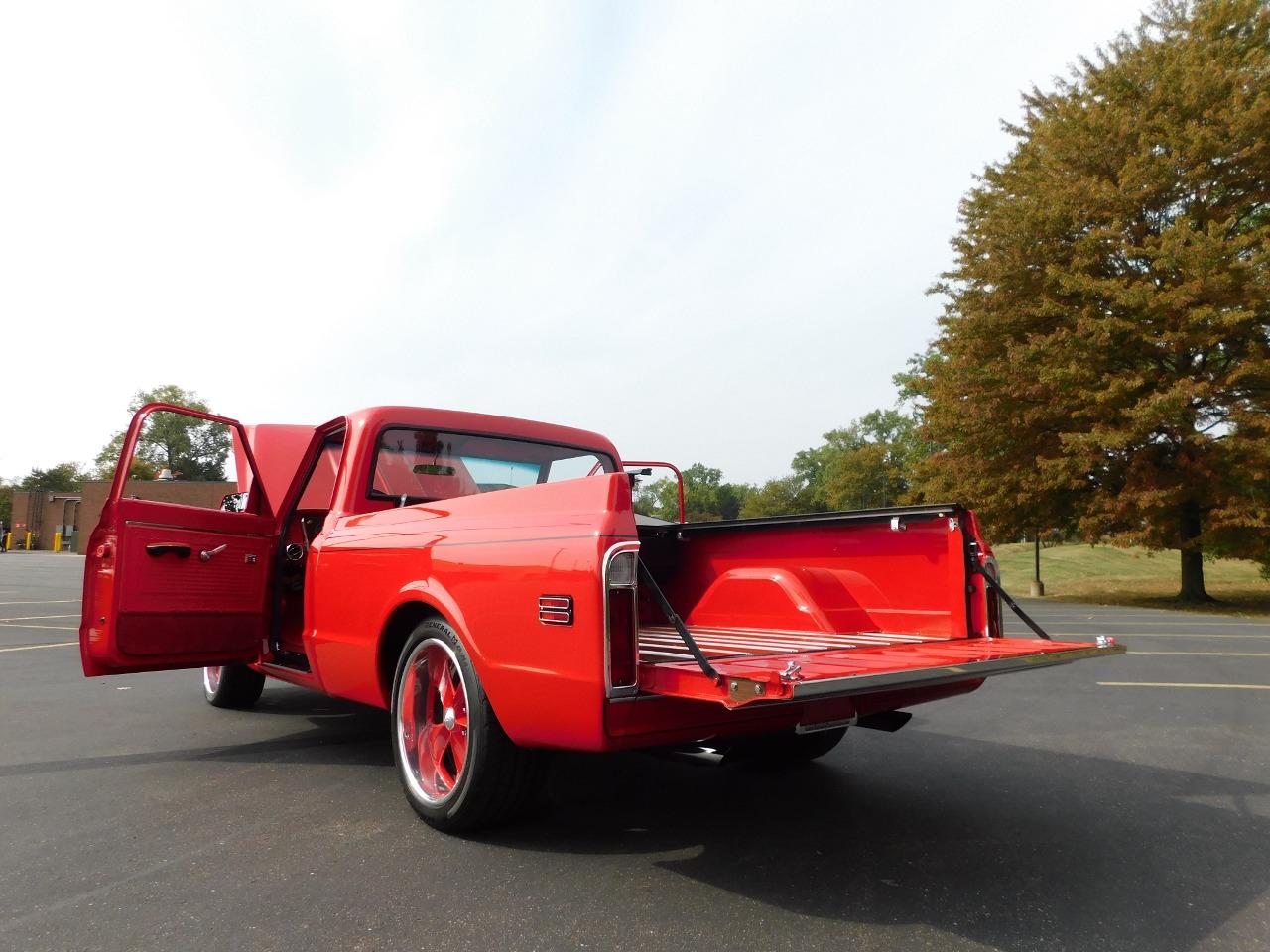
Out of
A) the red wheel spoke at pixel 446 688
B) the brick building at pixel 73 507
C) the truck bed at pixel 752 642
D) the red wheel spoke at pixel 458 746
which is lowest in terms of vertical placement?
the red wheel spoke at pixel 458 746

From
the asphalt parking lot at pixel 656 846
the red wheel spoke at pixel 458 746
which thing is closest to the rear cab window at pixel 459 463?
→ the red wheel spoke at pixel 458 746

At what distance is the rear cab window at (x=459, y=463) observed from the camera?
4.61 metres

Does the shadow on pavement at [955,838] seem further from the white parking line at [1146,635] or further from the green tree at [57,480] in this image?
the green tree at [57,480]

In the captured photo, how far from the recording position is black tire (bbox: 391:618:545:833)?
321 centimetres

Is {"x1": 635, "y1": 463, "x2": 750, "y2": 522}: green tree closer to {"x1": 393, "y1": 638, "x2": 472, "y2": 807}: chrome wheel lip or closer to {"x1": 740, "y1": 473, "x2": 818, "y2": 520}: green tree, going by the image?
{"x1": 740, "y1": 473, "x2": 818, "y2": 520}: green tree

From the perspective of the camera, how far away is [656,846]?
335cm

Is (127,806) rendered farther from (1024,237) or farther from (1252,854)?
(1024,237)

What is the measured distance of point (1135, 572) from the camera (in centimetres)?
3612

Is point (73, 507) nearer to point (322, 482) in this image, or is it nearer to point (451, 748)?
point (322, 482)

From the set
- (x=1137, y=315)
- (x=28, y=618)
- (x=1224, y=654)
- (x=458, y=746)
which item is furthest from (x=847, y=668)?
(x=1137, y=315)

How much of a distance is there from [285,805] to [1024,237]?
69.8 ft

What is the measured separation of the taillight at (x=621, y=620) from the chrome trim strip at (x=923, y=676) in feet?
1.97

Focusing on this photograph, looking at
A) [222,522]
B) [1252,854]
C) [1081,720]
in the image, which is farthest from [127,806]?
[1081,720]

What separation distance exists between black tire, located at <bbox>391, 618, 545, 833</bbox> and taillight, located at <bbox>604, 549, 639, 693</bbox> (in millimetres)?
705
